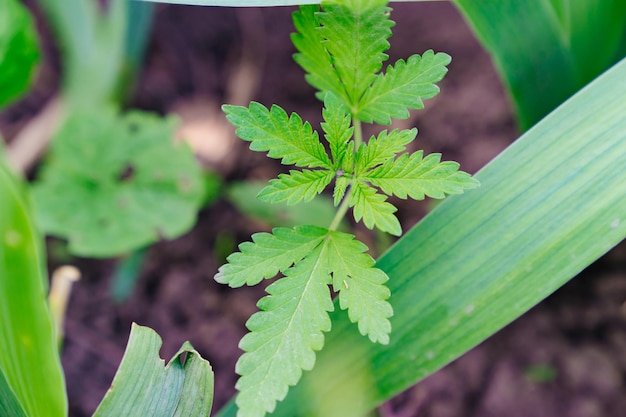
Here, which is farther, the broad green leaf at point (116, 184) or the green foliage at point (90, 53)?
the green foliage at point (90, 53)

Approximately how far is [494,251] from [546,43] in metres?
0.35

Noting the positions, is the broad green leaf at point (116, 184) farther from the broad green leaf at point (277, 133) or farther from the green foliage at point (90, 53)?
the broad green leaf at point (277, 133)

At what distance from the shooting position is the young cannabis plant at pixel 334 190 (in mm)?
535

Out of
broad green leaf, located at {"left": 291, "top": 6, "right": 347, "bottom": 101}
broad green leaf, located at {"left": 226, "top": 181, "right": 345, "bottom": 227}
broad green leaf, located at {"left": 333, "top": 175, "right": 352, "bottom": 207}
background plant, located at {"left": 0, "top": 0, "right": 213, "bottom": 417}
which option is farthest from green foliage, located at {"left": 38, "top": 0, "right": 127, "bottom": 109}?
broad green leaf, located at {"left": 333, "top": 175, "right": 352, "bottom": 207}

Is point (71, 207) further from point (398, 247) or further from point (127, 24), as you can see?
point (398, 247)

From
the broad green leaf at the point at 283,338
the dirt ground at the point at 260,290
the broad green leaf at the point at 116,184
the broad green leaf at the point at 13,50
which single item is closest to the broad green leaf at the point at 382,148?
the broad green leaf at the point at 283,338

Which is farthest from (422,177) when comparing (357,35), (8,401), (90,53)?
(90,53)

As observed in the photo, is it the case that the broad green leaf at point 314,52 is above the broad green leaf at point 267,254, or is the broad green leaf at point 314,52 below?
above

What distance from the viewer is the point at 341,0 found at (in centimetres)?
56

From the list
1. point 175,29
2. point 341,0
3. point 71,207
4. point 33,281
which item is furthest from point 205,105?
point 341,0

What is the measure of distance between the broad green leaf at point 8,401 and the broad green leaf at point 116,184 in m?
0.48

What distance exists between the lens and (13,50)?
0.96 meters

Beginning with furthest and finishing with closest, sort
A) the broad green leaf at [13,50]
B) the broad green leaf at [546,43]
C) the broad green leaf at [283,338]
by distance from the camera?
1. the broad green leaf at [13,50]
2. the broad green leaf at [546,43]
3. the broad green leaf at [283,338]

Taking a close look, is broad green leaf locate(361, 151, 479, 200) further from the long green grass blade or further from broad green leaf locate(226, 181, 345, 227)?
broad green leaf locate(226, 181, 345, 227)
